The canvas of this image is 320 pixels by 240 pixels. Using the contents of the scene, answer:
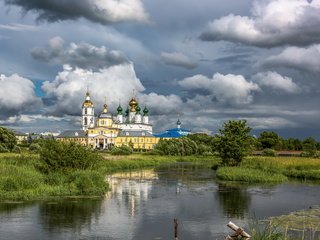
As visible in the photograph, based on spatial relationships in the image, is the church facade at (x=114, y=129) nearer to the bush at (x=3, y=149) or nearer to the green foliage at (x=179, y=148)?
the green foliage at (x=179, y=148)

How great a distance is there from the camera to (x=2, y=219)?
74.0 ft

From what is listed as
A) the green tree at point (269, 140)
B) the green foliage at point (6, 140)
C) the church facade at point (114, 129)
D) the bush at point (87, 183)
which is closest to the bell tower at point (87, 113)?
the church facade at point (114, 129)

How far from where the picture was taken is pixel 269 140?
10488 centimetres

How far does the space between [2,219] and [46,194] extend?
259 inches

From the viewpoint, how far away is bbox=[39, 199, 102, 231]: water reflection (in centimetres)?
2206

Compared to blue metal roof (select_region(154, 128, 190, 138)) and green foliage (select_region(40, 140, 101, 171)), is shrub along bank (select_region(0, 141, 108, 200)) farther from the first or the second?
blue metal roof (select_region(154, 128, 190, 138))

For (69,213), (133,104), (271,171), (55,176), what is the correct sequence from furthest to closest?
(133,104), (271,171), (55,176), (69,213)

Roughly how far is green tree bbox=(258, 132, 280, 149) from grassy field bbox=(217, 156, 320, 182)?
171 ft

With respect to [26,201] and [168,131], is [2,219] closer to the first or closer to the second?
[26,201]

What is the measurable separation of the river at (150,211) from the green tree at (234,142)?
13506mm

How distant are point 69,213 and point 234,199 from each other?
11552mm

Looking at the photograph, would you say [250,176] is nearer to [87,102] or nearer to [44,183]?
[44,183]

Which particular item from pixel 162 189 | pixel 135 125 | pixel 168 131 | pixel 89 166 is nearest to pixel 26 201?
pixel 89 166

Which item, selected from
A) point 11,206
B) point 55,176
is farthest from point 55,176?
point 11,206
